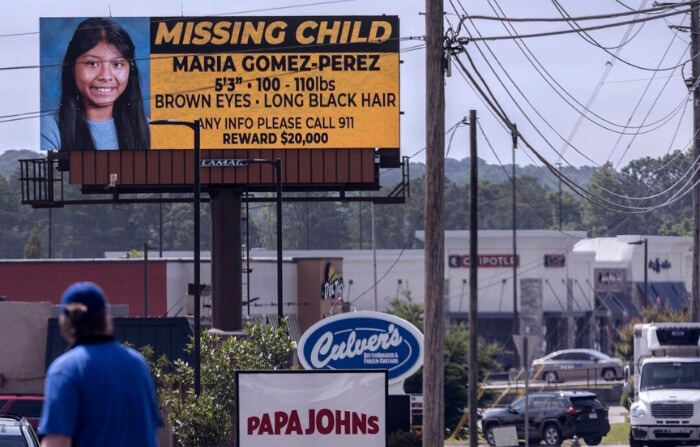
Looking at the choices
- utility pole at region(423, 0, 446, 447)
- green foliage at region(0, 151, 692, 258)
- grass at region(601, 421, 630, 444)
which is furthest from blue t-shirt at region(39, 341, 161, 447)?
green foliage at region(0, 151, 692, 258)

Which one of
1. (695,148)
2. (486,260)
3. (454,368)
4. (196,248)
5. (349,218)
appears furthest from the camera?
(349,218)

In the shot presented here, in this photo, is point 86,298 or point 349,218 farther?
point 349,218

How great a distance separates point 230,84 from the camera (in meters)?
35.8

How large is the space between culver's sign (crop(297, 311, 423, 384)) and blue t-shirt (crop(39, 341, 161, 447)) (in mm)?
16404

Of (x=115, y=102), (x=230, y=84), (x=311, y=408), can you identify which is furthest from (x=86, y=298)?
(x=115, y=102)

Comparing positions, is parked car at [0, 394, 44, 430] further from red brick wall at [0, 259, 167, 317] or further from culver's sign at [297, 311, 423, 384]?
red brick wall at [0, 259, 167, 317]

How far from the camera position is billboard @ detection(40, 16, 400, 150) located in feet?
117

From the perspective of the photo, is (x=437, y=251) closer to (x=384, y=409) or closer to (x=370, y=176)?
(x=384, y=409)

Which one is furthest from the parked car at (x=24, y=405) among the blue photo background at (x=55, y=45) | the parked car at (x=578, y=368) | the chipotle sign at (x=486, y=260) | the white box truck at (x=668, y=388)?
the chipotle sign at (x=486, y=260)

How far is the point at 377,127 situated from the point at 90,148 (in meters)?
8.51

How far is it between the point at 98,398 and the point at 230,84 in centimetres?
3020

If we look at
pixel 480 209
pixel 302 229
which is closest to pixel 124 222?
pixel 302 229

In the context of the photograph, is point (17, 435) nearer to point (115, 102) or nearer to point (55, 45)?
point (115, 102)

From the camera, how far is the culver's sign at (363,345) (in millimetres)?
22672
